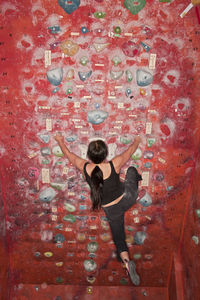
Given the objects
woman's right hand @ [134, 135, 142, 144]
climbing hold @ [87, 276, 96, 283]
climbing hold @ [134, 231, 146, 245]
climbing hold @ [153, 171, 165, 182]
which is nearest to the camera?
woman's right hand @ [134, 135, 142, 144]

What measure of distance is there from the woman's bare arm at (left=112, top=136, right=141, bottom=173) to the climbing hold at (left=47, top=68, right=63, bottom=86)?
3.18 feet

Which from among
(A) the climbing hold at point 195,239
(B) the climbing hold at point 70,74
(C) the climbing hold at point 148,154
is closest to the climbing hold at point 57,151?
(B) the climbing hold at point 70,74

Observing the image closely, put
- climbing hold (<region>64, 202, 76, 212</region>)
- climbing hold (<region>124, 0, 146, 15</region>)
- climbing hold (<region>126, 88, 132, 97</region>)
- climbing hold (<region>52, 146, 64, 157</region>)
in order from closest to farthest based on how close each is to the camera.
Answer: climbing hold (<region>124, 0, 146, 15</region>) → climbing hold (<region>126, 88, 132, 97</region>) → climbing hold (<region>52, 146, 64, 157</region>) → climbing hold (<region>64, 202, 76, 212</region>)

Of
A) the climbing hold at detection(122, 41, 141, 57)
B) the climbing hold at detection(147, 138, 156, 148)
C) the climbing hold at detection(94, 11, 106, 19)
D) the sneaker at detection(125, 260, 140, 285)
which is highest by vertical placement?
the climbing hold at detection(94, 11, 106, 19)

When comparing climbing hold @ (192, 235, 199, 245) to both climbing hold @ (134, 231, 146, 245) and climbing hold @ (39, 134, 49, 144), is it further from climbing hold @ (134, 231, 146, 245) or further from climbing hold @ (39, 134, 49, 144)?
climbing hold @ (39, 134, 49, 144)

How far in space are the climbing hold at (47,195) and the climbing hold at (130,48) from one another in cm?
174

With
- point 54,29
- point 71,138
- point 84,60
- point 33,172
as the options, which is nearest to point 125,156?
point 71,138

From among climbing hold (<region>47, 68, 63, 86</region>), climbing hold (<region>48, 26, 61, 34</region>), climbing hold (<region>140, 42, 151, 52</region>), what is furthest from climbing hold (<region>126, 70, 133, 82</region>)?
climbing hold (<region>48, 26, 61, 34</region>)

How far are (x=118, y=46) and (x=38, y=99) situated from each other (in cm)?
97

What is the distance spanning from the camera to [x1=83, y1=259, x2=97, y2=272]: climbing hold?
342cm

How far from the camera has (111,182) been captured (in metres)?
2.37

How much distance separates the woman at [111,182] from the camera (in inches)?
89.9

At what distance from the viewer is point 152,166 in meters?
2.88

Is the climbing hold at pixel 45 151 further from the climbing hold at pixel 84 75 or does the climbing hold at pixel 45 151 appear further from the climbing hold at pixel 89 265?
the climbing hold at pixel 89 265
